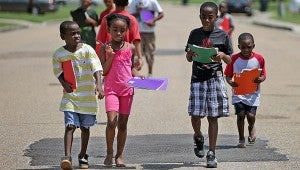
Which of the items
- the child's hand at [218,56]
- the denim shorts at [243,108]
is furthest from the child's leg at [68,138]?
the denim shorts at [243,108]

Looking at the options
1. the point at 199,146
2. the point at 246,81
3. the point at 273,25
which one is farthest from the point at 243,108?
the point at 273,25

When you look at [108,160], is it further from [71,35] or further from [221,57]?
[221,57]

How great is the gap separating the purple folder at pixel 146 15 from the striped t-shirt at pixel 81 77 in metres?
9.12

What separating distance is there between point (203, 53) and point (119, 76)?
83 cm

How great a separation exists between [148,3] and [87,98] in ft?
30.3

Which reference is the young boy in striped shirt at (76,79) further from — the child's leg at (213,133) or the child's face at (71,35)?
the child's leg at (213,133)

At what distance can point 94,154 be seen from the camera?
10297mm

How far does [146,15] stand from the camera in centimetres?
1831

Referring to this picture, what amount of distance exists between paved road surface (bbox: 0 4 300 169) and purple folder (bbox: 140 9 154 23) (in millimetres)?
1314

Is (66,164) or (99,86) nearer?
(66,164)

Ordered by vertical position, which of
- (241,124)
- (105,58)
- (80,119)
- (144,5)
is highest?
(105,58)

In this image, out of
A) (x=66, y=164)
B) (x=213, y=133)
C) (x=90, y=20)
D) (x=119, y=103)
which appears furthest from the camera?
(x=90, y=20)

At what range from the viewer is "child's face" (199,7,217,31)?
948 cm

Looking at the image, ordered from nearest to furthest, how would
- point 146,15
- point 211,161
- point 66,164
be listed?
point 66,164 → point 211,161 → point 146,15
